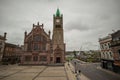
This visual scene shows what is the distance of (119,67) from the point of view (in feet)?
78.8

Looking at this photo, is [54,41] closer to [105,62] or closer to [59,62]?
[59,62]

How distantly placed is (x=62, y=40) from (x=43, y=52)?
11.7m

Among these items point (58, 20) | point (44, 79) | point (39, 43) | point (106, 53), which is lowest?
point (44, 79)

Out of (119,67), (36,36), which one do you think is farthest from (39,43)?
(119,67)

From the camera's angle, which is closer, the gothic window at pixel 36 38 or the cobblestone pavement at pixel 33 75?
the cobblestone pavement at pixel 33 75

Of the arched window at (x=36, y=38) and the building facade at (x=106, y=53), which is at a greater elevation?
the arched window at (x=36, y=38)

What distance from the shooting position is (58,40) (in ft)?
161

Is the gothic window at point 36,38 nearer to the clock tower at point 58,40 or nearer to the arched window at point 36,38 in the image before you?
the arched window at point 36,38

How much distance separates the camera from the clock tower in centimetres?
4719

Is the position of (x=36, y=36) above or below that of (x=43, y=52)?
above

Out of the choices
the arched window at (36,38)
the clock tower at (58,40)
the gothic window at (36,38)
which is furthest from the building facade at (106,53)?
the gothic window at (36,38)

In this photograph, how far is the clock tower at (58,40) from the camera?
47188 mm

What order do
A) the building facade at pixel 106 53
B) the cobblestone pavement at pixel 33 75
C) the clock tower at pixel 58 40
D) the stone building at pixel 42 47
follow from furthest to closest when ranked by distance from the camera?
1. the clock tower at pixel 58 40
2. the stone building at pixel 42 47
3. the building facade at pixel 106 53
4. the cobblestone pavement at pixel 33 75

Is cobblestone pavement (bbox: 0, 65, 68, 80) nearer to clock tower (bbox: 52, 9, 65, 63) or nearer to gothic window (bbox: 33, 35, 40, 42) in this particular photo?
clock tower (bbox: 52, 9, 65, 63)
